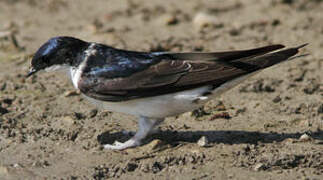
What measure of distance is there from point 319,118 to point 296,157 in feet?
2.98

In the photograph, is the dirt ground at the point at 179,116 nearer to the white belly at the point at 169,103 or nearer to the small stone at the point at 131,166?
the small stone at the point at 131,166

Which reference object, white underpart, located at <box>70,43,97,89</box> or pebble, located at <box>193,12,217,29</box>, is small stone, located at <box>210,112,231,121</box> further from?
pebble, located at <box>193,12,217,29</box>

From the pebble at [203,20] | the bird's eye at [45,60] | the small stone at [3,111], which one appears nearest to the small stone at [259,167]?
the bird's eye at [45,60]

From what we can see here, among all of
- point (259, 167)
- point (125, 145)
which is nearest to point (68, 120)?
point (125, 145)

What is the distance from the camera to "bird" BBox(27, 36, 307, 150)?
17.4 feet

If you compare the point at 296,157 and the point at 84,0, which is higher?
the point at 84,0

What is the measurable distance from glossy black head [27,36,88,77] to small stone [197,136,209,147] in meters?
1.27

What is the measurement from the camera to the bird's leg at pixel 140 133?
554 cm

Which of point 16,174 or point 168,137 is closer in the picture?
point 16,174

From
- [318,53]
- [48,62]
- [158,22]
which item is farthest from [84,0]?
[48,62]

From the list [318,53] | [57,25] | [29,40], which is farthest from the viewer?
[57,25]

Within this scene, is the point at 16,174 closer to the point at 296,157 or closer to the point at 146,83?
the point at 146,83

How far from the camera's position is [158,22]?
893 centimetres

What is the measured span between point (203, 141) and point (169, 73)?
66 centimetres
